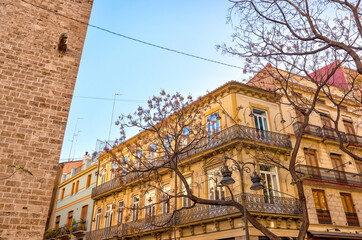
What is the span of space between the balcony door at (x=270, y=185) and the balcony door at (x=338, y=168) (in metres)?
4.49

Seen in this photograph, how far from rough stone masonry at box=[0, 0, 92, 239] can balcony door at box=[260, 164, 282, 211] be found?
35.5 ft

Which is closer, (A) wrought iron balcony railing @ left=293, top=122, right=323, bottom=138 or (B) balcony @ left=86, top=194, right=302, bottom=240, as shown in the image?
(B) balcony @ left=86, top=194, right=302, bottom=240

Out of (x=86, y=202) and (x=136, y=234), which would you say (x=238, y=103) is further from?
(x=86, y=202)

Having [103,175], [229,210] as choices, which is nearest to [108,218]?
[103,175]

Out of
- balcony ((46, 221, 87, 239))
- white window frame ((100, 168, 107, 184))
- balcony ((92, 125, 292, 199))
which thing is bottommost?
balcony ((46, 221, 87, 239))

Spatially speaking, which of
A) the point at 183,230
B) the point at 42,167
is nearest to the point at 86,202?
the point at 183,230

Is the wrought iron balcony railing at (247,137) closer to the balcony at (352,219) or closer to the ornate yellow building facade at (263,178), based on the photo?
the ornate yellow building facade at (263,178)

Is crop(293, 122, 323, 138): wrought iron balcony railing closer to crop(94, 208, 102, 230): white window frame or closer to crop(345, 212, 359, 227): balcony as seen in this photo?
crop(345, 212, 359, 227): balcony

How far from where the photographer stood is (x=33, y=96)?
9555 mm

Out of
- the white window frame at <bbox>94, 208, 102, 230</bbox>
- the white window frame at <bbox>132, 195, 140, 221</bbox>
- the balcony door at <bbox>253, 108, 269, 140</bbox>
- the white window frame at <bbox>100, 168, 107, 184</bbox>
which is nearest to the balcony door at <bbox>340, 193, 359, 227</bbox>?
the balcony door at <bbox>253, 108, 269, 140</bbox>

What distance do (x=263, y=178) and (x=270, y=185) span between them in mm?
534

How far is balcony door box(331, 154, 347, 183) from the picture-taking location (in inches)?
727

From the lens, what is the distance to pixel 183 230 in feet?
55.9

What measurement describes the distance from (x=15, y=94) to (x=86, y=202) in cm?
1932
